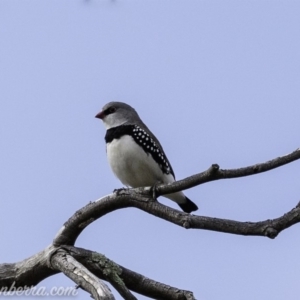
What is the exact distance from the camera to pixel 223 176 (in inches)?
213

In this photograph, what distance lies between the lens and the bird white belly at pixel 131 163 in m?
8.23

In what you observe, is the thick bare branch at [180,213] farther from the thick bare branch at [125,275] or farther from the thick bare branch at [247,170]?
the thick bare branch at [125,275]

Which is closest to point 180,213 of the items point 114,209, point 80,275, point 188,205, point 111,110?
point 114,209

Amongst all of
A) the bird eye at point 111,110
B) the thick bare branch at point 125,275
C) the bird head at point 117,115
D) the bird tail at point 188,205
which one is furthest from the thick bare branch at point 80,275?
the bird eye at point 111,110

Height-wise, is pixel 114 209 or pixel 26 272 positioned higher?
pixel 114 209

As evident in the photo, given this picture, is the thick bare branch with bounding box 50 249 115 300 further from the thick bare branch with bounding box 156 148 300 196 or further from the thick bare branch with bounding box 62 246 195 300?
the thick bare branch with bounding box 156 148 300 196

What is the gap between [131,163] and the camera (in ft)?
27.0

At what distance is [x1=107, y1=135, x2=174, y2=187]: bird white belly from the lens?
8227 millimetres

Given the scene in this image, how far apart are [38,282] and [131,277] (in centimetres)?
84

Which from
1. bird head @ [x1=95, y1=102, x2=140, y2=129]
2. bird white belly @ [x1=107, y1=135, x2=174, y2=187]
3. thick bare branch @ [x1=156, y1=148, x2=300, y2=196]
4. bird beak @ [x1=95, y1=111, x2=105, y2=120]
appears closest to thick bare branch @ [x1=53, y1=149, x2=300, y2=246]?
thick bare branch @ [x1=156, y1=148, x2=300, y2=196]

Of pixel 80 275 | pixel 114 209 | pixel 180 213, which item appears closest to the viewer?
pixel 80 275

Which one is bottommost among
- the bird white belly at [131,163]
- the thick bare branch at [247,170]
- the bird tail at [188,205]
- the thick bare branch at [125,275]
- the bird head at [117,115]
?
the thick bare branch at [125,275]

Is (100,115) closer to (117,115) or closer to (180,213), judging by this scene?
(117,115)

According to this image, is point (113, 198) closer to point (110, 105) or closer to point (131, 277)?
point (131, 277)
